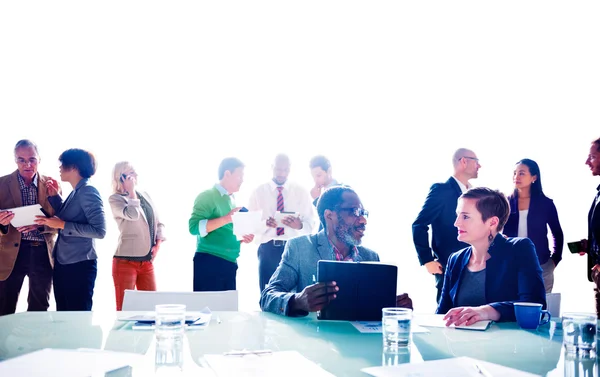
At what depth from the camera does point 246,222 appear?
140 inches

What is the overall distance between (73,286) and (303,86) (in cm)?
268

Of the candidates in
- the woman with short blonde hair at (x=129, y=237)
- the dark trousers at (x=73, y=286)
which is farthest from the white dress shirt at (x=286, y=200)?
the dark trousers at (x=73, y=286)

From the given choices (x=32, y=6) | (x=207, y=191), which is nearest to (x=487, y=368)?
(x=207, y=191)

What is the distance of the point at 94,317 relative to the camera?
1.88 meters

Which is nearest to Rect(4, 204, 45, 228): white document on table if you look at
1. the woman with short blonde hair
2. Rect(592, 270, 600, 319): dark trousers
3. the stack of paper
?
the woman with short blonde hair

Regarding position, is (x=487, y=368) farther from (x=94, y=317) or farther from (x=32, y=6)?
(x=32, y=6)

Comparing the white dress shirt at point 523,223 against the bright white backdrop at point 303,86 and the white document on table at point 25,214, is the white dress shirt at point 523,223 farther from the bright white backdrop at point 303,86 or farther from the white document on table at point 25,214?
the white document on table at point 25,214

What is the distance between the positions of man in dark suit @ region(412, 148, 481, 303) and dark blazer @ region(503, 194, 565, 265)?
1.57 ft

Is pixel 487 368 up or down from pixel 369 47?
down

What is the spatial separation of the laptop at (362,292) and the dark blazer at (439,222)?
1862 mm

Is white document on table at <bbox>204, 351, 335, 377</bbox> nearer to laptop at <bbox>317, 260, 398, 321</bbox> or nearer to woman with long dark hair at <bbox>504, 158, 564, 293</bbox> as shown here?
laptop at <bbox>317, 260, 398, 321</bbox>

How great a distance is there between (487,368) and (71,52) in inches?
173

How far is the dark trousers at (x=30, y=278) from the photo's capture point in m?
3.44

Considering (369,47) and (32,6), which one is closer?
(32,6)
